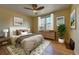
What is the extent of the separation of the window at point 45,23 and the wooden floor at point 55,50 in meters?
0.36

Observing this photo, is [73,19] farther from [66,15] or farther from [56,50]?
[56,50]

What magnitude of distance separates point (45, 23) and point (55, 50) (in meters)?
0.62

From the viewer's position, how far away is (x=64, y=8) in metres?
1.73

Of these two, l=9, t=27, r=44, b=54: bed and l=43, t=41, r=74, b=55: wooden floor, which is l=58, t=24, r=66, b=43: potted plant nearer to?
l=43, t=41, r=74, b=55: wooden floor

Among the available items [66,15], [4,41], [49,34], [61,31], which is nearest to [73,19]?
[66,15]

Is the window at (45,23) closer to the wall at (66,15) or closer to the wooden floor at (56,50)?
the wall at (66,15)

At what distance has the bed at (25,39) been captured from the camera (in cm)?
183

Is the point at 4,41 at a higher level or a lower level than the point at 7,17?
lower

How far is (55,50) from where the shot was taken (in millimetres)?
1793

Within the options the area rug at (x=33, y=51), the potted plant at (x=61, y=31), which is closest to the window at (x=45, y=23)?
the potted plant at (x=61, y=31)

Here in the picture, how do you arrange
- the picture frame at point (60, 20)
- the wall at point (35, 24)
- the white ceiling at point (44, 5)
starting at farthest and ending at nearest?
1. the wall at point (35, 24)
2. the picture frame at point (60, 20)
3. the white ceiling at point (44, 5)
